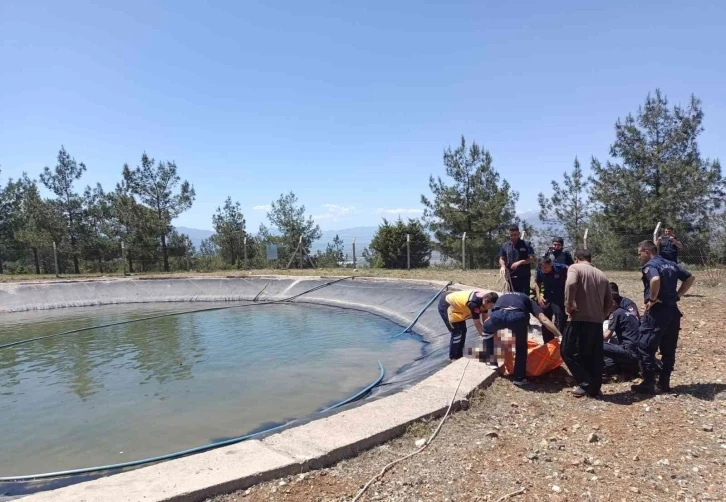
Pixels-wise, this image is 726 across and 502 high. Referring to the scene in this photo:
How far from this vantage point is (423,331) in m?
9.98

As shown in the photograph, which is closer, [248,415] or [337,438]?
[337,438]

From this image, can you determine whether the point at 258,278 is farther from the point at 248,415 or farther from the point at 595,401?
the point at 595,401

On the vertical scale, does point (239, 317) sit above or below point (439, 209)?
below

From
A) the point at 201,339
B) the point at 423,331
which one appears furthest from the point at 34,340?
the point at 423,331

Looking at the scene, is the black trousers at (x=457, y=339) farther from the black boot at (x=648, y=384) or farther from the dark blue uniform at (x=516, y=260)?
the black boot at (x=648, y=384)

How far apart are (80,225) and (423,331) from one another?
21666 millimetres

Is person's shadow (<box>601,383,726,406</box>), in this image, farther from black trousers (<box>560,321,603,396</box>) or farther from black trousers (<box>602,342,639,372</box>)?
black trousers (<box>602,342,639,372</box>)

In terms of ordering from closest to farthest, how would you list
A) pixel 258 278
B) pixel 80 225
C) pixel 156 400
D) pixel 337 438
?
pixel 337 438
pixel 156 400
pixel 258 278
pixel 80 225

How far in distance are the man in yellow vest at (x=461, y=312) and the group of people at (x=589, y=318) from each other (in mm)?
13

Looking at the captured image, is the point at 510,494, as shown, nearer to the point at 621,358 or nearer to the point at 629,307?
the point at 621,358

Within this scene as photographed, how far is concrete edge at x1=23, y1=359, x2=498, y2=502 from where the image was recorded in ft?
9.48

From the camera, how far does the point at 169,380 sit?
6.96m

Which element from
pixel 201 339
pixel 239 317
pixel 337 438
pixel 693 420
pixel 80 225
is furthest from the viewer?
pixel 80 225

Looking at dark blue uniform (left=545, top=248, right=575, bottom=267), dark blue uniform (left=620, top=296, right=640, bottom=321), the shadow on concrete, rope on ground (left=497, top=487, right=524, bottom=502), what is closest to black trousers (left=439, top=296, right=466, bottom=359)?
dark blue uniform (left=545, top=248, right=575, bottom=267)
